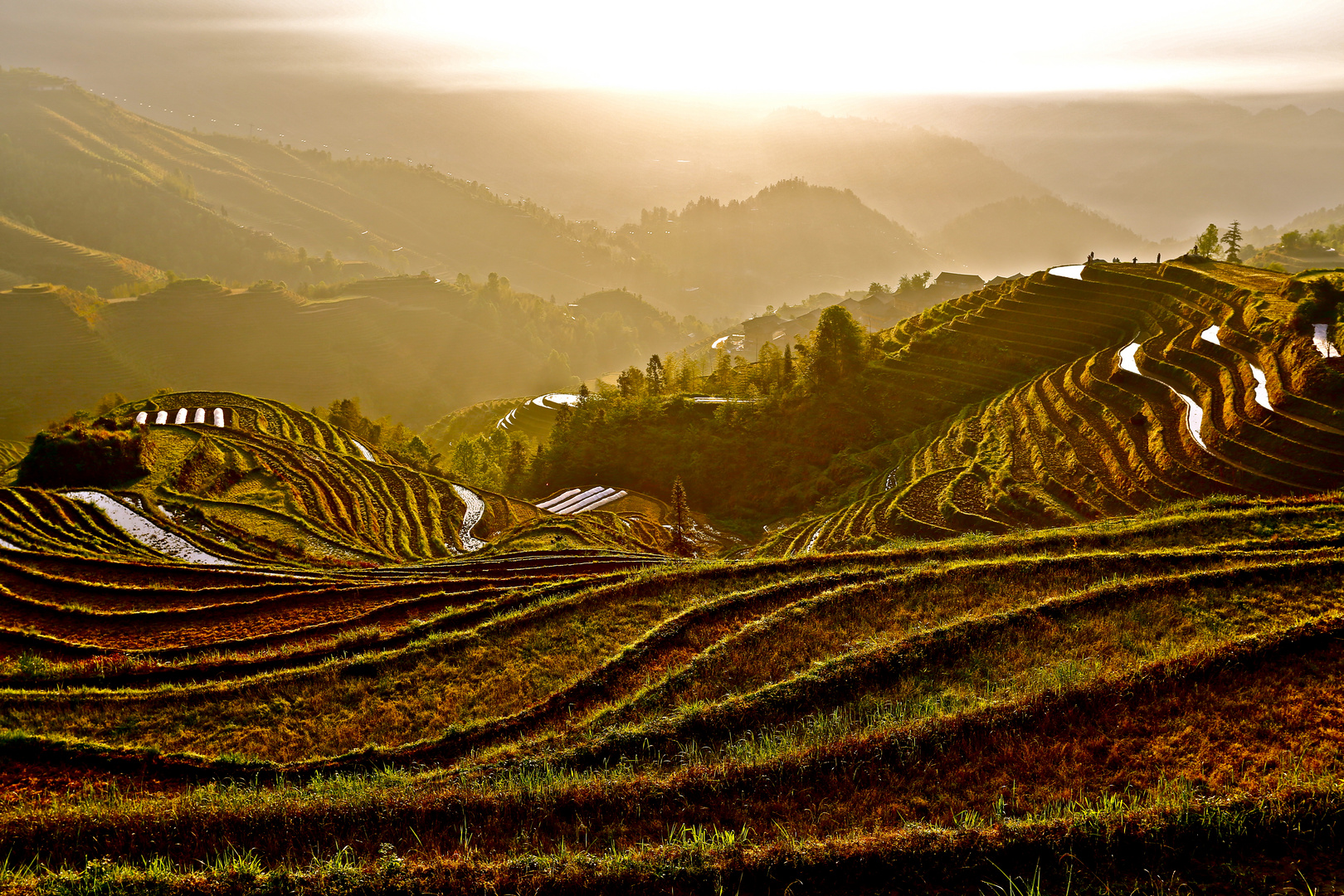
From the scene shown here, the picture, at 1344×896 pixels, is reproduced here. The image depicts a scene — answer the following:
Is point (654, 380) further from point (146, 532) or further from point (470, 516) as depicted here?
point (146, 532)

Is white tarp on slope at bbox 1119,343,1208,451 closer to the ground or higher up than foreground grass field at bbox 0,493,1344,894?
higher up

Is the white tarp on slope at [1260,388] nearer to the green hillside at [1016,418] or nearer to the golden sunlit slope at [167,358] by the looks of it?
the green hillside at [1016,418]

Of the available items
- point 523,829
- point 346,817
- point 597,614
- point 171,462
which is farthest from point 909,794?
point 171,462

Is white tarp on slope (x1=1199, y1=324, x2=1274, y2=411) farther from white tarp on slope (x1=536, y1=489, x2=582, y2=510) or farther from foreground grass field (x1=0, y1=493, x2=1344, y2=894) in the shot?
white tarp on slope (x1=536, y1=489, x2=582, y2=510)

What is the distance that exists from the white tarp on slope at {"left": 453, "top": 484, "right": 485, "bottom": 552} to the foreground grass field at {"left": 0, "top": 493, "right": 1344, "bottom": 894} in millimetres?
23413

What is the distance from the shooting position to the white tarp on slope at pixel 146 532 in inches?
A: 1139

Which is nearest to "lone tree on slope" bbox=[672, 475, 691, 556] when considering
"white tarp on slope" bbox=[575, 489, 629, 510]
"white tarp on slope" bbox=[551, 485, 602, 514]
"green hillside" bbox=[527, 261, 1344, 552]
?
"green hillside" bbox=[527, 261, 1344, 552]

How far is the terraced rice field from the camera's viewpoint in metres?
30.4

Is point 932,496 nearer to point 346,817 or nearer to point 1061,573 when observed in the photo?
point 1061,573

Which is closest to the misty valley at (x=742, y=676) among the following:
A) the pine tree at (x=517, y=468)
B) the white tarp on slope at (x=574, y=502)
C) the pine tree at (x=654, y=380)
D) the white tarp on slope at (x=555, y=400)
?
the white tarp on slope at (x=574, y=502)

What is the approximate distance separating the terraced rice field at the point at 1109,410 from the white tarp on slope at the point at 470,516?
21.9 m

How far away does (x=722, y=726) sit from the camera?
12.2 metres

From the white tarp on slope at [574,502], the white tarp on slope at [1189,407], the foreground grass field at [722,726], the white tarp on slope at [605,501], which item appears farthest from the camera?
the white tarp on slope at [605,501]

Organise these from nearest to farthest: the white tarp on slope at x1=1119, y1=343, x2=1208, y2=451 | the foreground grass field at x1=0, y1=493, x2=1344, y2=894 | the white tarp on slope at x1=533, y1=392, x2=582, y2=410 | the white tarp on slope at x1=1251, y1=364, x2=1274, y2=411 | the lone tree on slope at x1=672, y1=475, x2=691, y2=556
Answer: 1. the foreground grass field at x1=0, y1=493, x2=1344, y2=894
2. the white tarp on slope at x1=1251, y1=364, x2=1274, y2=411
3. the white tarp on slope at x1=1119, y1=343, x2=1208, y2=451
4. the lone tree on slope at x1=672, y1=475, x2=691, y2=556
5. the white tarp on slope at x1=533, y1=392, x2=582, y2=410
